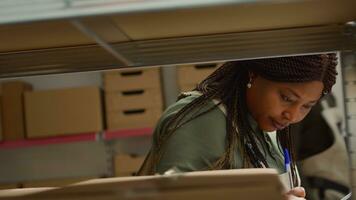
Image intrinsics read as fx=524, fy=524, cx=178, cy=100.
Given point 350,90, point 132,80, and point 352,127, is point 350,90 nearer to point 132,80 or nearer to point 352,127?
point 352,127

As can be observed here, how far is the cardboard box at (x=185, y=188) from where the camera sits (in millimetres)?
657

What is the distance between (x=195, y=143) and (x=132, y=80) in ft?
6.50

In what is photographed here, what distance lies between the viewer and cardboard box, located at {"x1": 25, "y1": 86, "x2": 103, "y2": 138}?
317 centimetres

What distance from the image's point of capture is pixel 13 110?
10.5 feet

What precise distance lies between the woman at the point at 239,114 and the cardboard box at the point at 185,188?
1.57 feet

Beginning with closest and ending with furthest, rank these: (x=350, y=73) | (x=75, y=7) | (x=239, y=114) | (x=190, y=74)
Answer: (x=75, y=7), (x=350, y=73), (x=239, y=114), (x=190, y=74)

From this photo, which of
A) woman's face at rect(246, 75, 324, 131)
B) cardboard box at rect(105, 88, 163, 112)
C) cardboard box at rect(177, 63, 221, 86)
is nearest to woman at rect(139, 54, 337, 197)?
woman's face at rect(246, 75, 324, 131)

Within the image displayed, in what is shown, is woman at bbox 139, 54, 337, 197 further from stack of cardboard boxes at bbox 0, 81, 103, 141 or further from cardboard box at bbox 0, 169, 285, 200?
stack of cardboard boxes at bbox 0, 81, 103, 141

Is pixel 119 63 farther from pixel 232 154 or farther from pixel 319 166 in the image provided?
pixel 319 166

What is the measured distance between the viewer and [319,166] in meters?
2.90

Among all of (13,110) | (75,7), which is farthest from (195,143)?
(13,110)

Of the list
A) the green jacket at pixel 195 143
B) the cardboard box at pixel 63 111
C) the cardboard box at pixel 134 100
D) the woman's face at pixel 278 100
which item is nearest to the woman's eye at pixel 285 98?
the woman's face at pixel 278 100

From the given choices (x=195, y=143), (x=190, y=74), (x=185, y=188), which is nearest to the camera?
(x=185, y=188)

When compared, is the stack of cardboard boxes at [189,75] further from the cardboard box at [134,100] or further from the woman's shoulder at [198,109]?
the woman's shoulder at [198,109]
